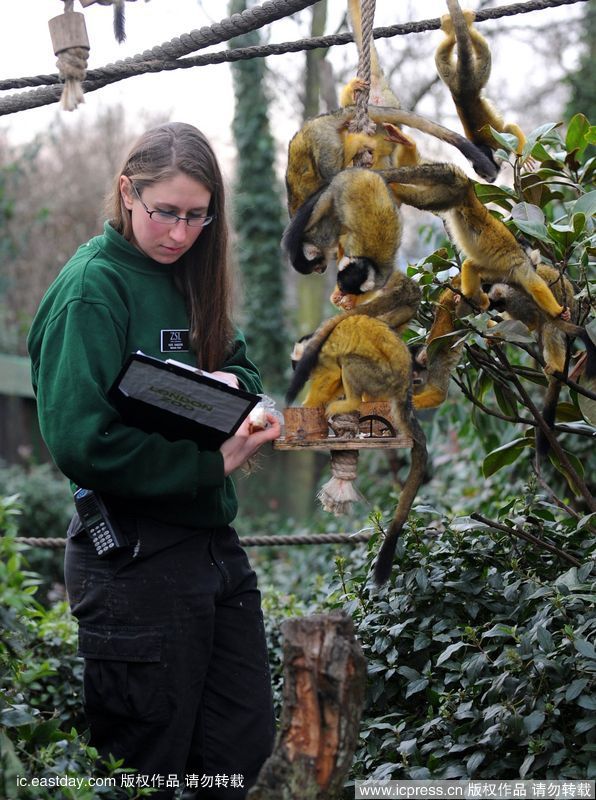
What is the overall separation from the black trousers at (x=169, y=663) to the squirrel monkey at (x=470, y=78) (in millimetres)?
1469

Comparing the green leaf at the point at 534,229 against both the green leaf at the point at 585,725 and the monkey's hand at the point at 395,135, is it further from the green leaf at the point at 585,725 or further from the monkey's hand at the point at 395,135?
the green leaf at the point at 585,725

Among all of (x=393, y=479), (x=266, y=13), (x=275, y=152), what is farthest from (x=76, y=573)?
(x=275, y=152)

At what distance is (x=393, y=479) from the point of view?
647cm

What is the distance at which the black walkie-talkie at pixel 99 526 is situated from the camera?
2061 millimetres

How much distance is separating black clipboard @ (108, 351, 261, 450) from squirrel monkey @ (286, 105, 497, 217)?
0.62 m

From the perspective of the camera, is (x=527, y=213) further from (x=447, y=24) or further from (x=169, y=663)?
(x=169, y=663)

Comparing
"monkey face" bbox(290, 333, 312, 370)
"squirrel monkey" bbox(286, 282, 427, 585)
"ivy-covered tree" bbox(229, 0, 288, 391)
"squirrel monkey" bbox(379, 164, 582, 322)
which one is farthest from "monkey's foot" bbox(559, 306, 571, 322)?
"ivy-covered tree" bbox(229, 0, 288, 391)

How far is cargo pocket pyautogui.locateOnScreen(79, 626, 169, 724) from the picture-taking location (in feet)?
6.78

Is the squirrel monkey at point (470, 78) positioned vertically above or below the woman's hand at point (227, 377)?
above

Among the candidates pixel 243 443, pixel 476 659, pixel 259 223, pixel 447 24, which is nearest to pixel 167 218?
pixel 243 443

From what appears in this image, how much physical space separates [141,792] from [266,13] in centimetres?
178

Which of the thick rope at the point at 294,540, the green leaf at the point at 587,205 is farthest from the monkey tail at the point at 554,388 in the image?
the thick rope at the point at 294,540

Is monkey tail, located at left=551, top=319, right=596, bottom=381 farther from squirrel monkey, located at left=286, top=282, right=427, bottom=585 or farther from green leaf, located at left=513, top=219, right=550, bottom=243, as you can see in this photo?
squirrel monkey, located at left=286, top=282, right=427, bottom=585

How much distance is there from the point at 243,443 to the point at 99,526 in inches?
14.4
